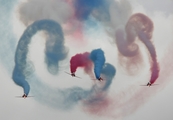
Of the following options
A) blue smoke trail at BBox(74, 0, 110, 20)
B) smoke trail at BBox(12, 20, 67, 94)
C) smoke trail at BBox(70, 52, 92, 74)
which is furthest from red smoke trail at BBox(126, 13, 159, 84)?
smoke trail at BBox(12, 20, 67, 94)

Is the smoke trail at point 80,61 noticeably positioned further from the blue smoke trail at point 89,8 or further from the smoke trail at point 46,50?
the blue smoke trail at point 89,8

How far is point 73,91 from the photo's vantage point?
6.60 feet

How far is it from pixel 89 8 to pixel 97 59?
14.7 inches

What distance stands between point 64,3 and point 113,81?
670mm

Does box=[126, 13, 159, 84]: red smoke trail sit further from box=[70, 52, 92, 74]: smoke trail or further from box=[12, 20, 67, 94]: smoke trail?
box=[12, 20, 67, 94]: smoke trail

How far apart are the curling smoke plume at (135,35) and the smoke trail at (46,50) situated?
0.42 meters

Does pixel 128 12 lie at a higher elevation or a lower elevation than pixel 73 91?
higher

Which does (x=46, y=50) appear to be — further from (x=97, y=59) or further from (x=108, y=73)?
(x=108, y=73)

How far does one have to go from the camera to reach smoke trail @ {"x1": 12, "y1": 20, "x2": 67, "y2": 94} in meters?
1.96

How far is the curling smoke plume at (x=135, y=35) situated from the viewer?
6.66 ft

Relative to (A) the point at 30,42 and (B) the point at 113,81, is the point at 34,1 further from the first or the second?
(B) the point at 113,81

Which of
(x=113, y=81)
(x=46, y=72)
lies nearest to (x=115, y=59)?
(x=113, y=81)

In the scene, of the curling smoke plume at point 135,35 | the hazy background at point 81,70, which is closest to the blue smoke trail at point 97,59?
the hazy background at point 81,70

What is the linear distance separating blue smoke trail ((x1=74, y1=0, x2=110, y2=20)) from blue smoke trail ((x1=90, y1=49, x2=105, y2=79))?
254mm
